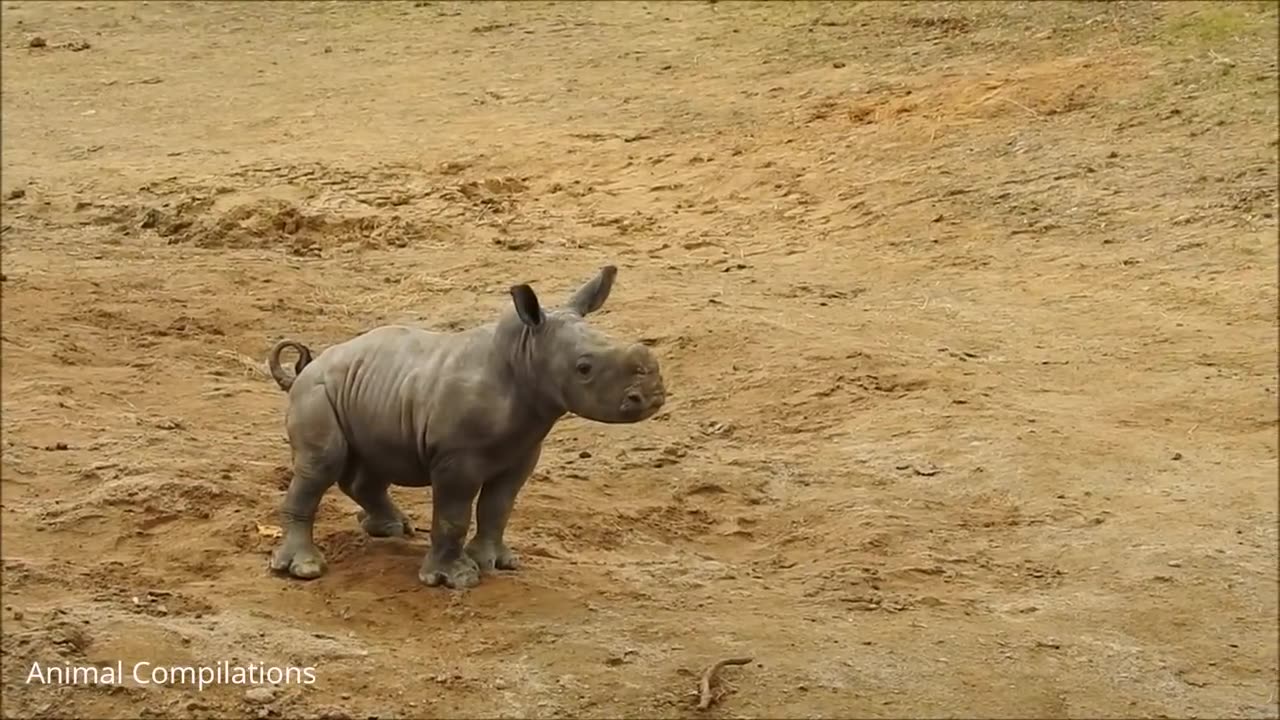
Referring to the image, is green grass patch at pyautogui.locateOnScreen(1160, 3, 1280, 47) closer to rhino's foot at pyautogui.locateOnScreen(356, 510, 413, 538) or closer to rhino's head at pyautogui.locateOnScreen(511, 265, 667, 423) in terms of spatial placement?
rhino's foot at pyautogui.locateOnScreen(356, 510, 413, 538)

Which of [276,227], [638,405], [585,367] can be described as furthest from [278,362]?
[276,227]

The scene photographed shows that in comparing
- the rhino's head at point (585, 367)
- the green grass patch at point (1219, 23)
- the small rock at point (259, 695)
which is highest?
the rhino's head at point (585, 367)

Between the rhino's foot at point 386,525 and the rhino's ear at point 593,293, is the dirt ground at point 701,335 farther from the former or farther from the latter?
the rhino's ear at point 593,293

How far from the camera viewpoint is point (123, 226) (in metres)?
11.5

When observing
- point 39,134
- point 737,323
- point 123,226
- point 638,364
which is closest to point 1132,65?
point 737,323

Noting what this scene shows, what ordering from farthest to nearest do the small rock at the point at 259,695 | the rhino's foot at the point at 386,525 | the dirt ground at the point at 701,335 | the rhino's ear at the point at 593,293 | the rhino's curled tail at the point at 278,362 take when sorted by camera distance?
the rhino's foot at the point at 386,525
the rhino's curled tail at the point at 278,362
the rhino's ear at the point at 593,293
the dirt ground at the point at 701,335
the small rock at the point at 259,695

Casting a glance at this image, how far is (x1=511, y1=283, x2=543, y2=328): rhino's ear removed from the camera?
524cm

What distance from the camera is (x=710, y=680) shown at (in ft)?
16.6

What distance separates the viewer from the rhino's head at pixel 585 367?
17.0ft

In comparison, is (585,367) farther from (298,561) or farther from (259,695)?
(259,695)

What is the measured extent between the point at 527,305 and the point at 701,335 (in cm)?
393

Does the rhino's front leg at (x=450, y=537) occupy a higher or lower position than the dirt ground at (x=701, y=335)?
higher

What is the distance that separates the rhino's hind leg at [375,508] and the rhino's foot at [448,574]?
0.34m

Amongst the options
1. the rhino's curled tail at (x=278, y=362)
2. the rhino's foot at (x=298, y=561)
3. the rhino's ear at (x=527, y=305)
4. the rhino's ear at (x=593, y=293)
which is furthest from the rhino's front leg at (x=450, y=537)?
the rhino's curled tail at (x=278, y=362)
